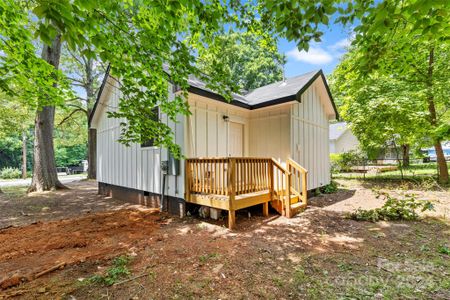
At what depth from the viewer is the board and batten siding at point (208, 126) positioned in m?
5.92

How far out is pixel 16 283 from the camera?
2711mm

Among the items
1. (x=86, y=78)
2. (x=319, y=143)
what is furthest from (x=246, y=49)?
(x=319, y=143)

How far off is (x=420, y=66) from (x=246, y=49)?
17767 mm

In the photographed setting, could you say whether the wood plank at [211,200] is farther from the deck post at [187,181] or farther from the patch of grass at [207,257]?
the patch of grass at [207,257]

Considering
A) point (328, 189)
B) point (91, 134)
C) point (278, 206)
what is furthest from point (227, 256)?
point (91, 134)

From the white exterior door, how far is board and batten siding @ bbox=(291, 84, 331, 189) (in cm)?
183

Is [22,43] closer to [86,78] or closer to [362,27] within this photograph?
[362,27]

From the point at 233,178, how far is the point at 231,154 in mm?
2519

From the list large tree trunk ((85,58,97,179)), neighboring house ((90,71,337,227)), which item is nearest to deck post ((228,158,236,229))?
neighboring house ((90,71,337,227))

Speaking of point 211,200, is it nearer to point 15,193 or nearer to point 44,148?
point 44,148

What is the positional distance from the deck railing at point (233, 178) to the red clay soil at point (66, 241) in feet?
4.76

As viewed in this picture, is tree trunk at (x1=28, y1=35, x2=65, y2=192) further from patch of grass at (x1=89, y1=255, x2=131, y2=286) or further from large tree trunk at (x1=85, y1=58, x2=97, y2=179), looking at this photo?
patch of grass at (x1=89, y1=255, x2=131, y2=286)

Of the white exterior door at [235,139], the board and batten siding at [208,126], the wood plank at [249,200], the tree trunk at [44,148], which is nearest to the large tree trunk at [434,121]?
the white exterior door at [235,139]

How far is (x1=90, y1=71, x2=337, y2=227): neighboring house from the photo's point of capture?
17.8ft
